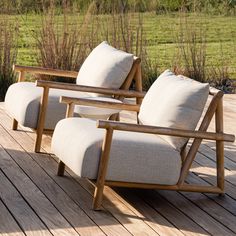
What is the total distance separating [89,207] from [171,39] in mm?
8642

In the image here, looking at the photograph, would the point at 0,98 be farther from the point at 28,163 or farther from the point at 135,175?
the point at 135,175

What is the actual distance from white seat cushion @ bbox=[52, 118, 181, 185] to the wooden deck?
8.2 inches

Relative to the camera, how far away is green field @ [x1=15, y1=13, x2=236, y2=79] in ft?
32.1

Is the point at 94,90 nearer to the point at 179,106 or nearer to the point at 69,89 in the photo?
the point at 69,89

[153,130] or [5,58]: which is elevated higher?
[153,130]

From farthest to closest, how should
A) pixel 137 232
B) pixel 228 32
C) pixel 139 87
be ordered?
1. pixel 228 32
2. pixel 139 87
3. pixel 137 232

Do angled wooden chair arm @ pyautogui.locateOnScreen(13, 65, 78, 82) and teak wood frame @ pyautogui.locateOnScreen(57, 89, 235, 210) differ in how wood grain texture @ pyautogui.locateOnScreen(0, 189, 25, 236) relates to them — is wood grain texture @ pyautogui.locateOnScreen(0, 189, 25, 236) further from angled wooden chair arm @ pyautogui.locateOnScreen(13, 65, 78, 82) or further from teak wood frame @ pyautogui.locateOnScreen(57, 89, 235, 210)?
angled wooden chair arm @ pyautogui.locateOnScreen(13, 65, 78, 82)

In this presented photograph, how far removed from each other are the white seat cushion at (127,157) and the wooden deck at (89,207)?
8.2 inches

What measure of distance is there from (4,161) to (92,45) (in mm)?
3312

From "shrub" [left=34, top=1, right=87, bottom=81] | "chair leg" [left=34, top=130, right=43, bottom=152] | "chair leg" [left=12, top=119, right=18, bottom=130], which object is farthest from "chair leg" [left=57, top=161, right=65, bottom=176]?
"shrub" [left=34, top=1, right=87, bottom=81]

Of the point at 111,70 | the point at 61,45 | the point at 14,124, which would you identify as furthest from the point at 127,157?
Answer: the point at 61,45

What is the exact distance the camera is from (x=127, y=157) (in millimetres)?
3955

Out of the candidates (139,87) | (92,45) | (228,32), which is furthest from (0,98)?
(228,32)

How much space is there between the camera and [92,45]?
7961mm
